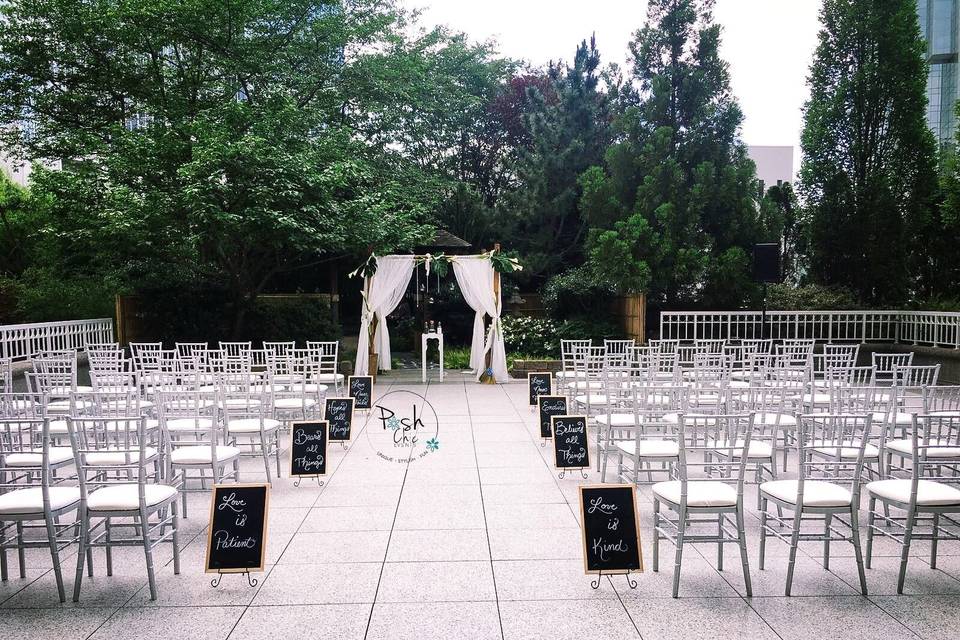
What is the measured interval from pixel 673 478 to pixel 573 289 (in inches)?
462

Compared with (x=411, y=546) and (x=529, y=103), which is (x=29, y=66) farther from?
(x=411, y=546)

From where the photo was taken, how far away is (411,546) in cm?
445

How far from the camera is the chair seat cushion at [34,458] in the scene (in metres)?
4.66

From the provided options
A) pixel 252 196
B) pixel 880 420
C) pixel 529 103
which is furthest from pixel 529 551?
pixel 529 103

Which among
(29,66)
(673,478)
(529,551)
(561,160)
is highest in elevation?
(29,66)

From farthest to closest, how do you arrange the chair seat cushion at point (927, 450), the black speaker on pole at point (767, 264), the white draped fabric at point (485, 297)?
the black speaker on pole at point (767, 264) → the white draped fabric at point (485, 297) → the chair seat cushion at point (927, 450)

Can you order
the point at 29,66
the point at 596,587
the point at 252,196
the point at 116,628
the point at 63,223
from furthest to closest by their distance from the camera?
the point at 29,66
the point at 63,223
the point at 252,196
the point at 596,587
the point at 116,628

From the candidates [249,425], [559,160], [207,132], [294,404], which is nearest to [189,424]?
[249,425]

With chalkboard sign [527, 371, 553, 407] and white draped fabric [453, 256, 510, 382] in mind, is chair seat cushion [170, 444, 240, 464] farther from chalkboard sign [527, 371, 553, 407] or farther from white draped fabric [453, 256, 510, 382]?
white draped fabric [453, 256, 510, 382]

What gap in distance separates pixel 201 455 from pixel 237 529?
4.49 ft

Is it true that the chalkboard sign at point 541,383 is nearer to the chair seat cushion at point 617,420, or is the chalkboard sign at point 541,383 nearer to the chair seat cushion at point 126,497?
the chair seat cushion at point 617,420

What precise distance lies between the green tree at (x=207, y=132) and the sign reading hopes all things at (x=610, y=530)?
31.2 ft

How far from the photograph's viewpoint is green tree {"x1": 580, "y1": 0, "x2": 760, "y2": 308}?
601 inches

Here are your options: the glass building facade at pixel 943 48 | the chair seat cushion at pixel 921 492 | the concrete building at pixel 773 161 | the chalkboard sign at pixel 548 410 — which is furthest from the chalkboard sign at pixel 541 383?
the concrete building at pixel 773 161
